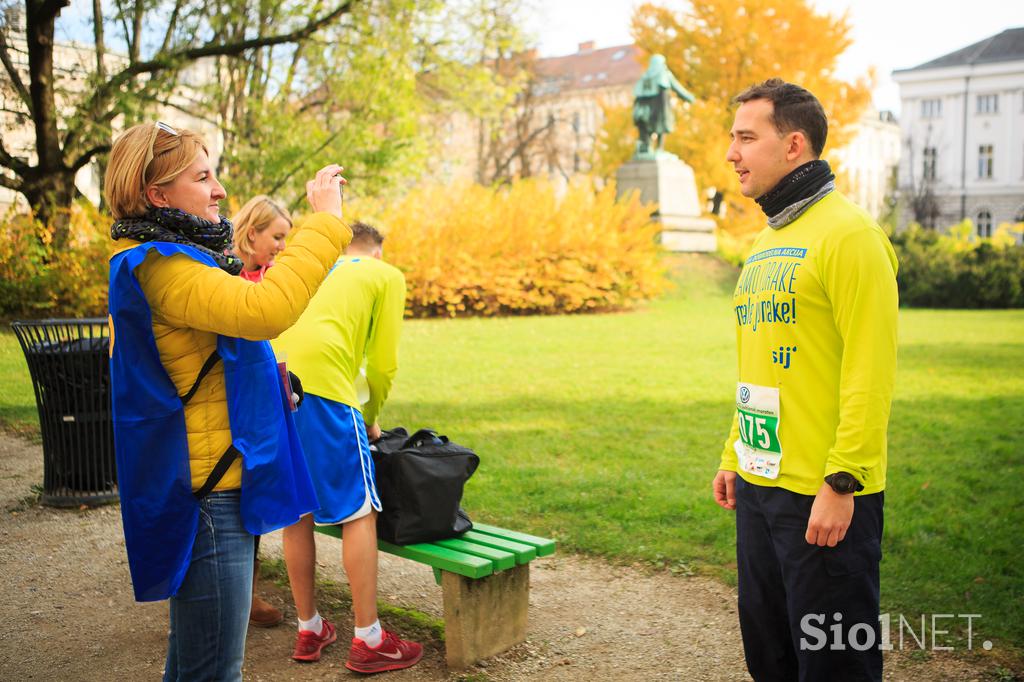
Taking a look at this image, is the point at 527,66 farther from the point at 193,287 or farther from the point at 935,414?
the point at 193,287

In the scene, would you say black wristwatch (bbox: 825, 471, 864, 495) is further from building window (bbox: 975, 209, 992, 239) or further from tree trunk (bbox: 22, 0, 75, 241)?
building window (bbox: 975, 209, 992, 239)

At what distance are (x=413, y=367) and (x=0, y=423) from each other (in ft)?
16.5

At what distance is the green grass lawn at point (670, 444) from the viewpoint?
525 centimetres

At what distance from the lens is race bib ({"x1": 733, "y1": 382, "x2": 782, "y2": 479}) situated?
2732mm

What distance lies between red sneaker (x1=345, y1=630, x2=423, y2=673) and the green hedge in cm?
2433

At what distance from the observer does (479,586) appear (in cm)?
395

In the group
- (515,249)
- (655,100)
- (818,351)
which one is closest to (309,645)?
(818,351)

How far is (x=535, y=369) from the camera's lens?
1233 centimetres

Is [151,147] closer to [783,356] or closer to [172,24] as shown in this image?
[783,356]

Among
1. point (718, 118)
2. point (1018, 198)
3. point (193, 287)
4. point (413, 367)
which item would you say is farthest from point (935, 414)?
point (1018, 198)

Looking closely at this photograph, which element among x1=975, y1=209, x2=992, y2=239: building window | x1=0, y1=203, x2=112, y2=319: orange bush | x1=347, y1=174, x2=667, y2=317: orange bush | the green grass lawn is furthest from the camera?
x1=975, y1=209, x2=992, y2=239: building window

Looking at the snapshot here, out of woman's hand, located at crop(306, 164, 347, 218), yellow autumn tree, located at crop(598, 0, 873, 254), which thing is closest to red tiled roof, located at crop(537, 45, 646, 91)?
yellow autumn tree, located at crop(598, 0, 873, 254)

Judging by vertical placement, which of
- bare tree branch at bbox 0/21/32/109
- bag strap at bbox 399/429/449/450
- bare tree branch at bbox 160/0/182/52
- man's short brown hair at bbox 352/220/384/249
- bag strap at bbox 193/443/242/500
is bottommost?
bag strap at bbox 399/429/449/450

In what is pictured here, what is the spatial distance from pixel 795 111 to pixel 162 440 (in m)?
1.99
